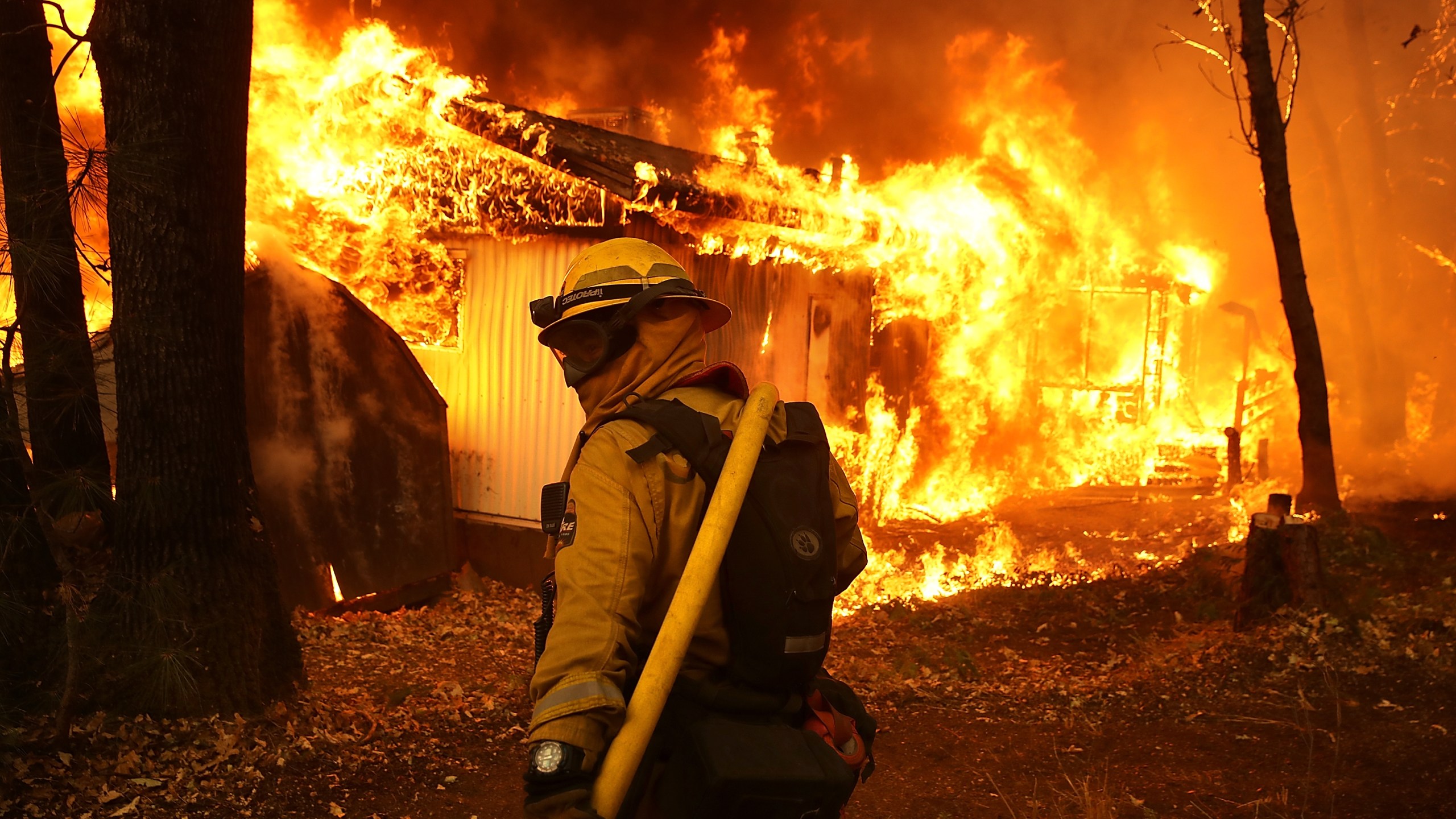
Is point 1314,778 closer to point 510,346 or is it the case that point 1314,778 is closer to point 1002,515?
point 510,346

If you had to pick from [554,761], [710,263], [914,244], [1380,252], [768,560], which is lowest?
[554,761]

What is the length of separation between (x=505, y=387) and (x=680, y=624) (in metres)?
7.70

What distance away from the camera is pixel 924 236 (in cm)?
1266

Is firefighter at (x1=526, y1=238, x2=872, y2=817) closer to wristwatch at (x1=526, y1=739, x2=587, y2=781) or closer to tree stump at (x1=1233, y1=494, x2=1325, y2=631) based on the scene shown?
wristwatch at (x1=526, y1=739, x2=587, y2=781)

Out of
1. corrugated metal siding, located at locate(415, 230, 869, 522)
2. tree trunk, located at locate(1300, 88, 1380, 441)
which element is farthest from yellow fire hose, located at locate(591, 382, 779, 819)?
tree trunk, located at locate(1300, 88, 1380, 441)

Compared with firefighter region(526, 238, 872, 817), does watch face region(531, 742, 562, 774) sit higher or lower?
lower

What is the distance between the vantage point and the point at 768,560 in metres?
2.36

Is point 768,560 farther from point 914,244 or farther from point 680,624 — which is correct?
point 914,244

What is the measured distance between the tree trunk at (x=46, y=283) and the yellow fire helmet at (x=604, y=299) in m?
3.01

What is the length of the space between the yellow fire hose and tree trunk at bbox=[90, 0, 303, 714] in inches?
138

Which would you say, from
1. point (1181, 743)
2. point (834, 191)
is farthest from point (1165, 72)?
point (1181, 743)

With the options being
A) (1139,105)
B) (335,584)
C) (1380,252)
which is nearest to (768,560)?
(335,584)

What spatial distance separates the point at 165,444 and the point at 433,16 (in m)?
17.9

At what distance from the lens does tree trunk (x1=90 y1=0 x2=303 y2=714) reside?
476cm
